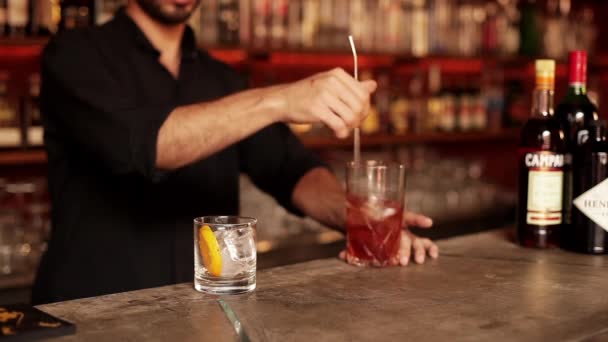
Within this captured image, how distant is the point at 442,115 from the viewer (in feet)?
14.5

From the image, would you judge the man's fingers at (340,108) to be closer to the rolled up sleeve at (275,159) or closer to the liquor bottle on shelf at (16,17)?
the rolled up sleeve at (275,159)

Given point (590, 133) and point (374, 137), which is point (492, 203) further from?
point (590, 133)

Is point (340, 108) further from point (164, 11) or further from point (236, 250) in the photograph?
point (164, 11)

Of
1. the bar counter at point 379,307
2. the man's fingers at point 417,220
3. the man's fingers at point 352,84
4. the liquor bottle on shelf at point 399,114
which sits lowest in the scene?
the bar counter at point 379,307

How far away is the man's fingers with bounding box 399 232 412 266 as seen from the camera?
1.61 metres

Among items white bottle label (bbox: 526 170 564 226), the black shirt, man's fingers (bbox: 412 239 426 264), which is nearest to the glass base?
man's fingers (bbox: 412 239 426 264)

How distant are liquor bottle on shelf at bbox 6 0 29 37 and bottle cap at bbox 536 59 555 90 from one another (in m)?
1.88

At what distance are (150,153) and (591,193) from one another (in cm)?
89

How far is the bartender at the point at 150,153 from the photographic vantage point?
165cm

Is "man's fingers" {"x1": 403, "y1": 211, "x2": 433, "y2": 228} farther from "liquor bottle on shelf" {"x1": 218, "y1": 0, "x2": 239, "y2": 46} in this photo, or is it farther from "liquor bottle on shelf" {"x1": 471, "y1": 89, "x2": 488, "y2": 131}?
"liquor bottle on shelf" {"x1": 471, "y1": 89, "x2": 488, "y2": 131}

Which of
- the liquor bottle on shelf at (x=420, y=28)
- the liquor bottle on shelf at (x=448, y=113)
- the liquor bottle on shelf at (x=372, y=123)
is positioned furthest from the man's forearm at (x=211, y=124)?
the liquor bottle on shelf at (x=448, y=113)

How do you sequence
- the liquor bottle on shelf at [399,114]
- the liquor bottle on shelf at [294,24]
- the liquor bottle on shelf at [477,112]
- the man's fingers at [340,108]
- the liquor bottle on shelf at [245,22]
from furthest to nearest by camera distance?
the liquor bottle on shelf at [477,112] → the liquor bottle on shelf at [399,114] → the liquor bottle on shelf at [294,24] → the liquor bottle on shelf at [245,22] → the man's fingers at [340,108]

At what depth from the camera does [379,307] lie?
1.28 m

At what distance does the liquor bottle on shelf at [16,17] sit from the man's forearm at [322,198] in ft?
4.20
